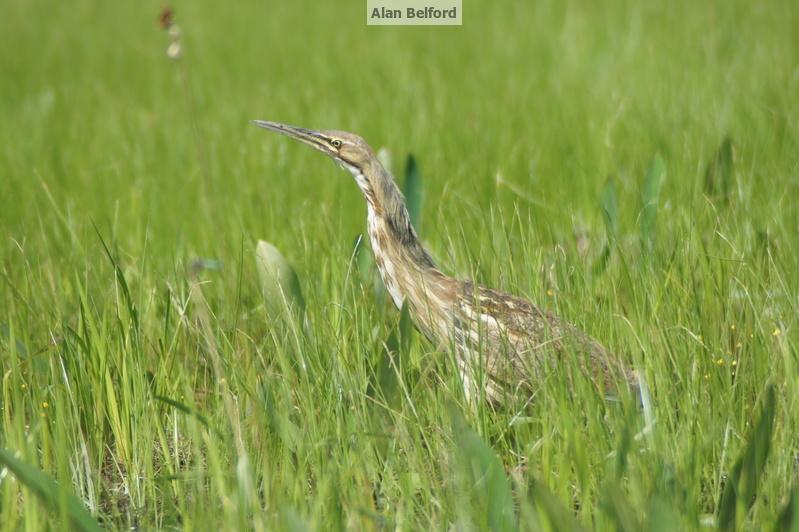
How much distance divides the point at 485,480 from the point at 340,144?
5.39 ft

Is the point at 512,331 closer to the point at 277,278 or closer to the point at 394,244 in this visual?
the point at 394,244

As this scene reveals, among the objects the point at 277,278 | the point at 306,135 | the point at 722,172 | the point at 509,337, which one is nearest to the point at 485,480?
the point at 509,337

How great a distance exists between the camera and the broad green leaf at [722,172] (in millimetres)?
4430

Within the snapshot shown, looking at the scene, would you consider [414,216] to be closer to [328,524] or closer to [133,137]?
[328,524]

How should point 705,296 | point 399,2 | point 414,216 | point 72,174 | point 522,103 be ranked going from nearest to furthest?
1. point 705,296
2. point 414,216
3. point 72,174
4. point 522,103
5. point 399,2

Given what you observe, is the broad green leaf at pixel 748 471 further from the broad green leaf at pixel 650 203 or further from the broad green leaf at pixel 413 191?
the broad green leaf at pixel 413 191

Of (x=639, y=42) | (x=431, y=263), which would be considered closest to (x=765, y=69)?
(x=639, y=42)

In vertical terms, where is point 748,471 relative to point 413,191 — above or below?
below

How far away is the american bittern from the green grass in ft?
0.29

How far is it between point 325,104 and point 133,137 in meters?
1.13

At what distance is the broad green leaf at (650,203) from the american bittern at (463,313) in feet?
1.52

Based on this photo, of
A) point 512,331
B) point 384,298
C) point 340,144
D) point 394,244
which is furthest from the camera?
point 384,298

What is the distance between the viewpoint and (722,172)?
A: 14.8 ft

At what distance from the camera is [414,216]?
438 cm
